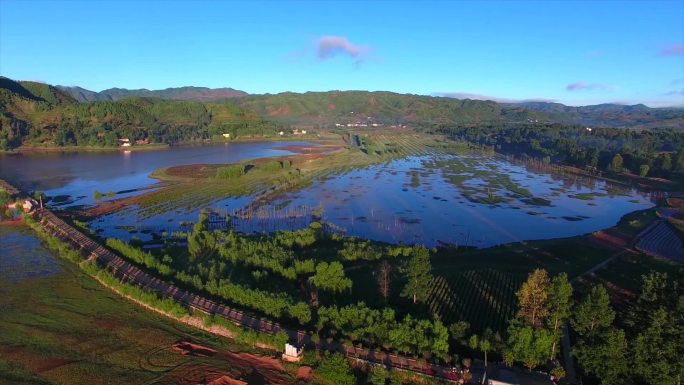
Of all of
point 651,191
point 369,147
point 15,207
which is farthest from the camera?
point 369,147

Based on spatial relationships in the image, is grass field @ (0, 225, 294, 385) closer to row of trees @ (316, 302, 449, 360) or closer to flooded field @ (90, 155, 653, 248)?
row of trees @ (316, 302, 449, 360)

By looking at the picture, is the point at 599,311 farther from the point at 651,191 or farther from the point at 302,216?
the point at 651,191

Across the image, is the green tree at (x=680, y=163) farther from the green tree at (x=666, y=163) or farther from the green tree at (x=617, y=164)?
the green tree at (x=617, y=164)


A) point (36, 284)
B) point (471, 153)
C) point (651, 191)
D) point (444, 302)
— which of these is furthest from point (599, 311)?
point (471, 153)

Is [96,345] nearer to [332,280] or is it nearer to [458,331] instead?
[332,280]

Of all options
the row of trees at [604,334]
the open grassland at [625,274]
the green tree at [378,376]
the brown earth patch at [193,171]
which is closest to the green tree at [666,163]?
the open grassland at [625,274]
